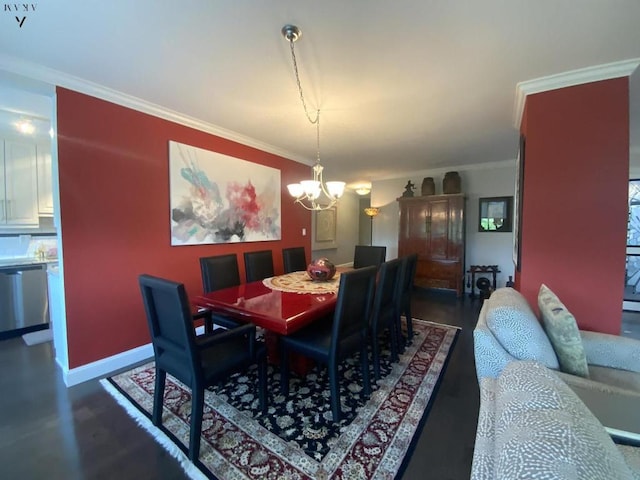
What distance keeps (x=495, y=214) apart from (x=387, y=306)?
3.69m

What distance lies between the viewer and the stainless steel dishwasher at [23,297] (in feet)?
9.94

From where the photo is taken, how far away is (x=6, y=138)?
3.20 metres

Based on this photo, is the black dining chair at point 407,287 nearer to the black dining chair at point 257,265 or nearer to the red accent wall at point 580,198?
the red accent wall at point 580,198

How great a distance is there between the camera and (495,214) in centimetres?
492

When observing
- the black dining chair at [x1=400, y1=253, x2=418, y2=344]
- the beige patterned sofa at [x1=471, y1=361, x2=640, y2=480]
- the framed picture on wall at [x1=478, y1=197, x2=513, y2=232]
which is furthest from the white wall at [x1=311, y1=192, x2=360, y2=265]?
the beige patterned sofa at [x1=471, y1=361, x2=640, y2=480]

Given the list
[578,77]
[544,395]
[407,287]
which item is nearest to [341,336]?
[544,395]

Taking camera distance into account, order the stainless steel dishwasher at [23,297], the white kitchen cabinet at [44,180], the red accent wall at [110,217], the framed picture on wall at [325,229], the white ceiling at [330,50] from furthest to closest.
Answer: the framed picture on wall at [325,229], the white kitchen cabinet at [44,180], the stainless steel dishwasher at [23,297], the red accent wall at [110,217], the white ceiling at [330,50]

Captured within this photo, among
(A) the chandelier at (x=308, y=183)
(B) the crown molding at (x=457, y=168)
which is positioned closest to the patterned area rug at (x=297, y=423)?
(A) the chandelier at (x=308, y=183)

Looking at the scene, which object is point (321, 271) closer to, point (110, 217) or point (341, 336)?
point (341, 336)

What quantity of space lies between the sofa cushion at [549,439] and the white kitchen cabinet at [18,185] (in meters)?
4.93

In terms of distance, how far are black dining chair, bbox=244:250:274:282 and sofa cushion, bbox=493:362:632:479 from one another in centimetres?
254

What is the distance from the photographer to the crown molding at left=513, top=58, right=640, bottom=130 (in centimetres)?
189

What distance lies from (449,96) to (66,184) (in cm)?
326

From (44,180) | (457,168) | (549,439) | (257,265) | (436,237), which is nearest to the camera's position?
(549,439)
